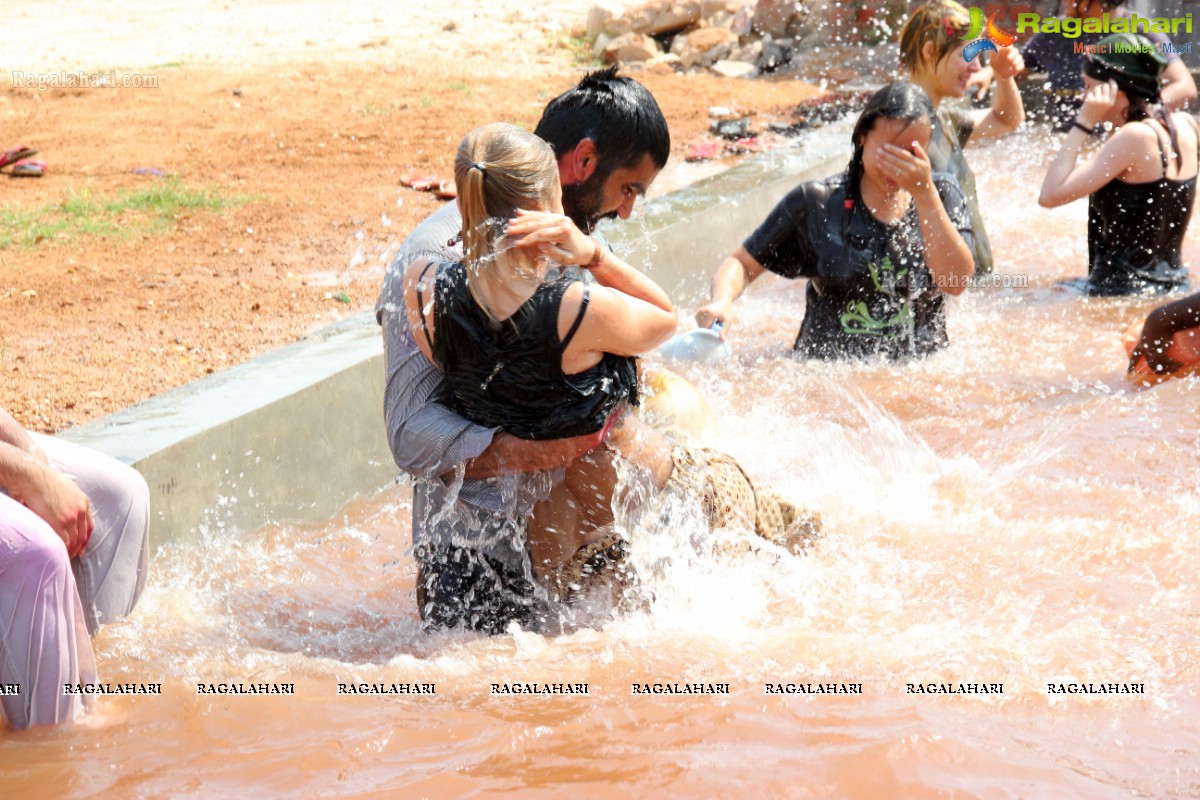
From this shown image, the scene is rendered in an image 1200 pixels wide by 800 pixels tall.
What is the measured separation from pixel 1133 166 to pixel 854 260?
2.33 metres

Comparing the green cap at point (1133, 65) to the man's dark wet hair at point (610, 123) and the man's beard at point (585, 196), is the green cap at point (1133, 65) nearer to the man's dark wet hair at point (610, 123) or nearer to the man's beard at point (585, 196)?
the man's dark wet hair at point (610, 123)

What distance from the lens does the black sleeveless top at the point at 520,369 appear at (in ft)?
9.64

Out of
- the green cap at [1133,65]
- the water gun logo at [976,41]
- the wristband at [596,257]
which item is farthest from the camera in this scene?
the green cap at [1133,65]

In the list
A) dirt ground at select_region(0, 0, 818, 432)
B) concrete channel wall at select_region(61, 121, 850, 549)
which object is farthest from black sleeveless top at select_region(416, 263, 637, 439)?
dirt ground at select_region(0, 0, 818, 432)

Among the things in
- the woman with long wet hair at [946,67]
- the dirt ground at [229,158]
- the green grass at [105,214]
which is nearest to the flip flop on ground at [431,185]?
the dirt ground at [229,158]

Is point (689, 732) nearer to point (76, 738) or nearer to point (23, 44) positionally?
point (76, 738)

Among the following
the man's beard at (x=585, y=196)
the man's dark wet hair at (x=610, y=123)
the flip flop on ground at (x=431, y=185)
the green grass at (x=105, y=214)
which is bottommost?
the green grass at (x=105, y=214)

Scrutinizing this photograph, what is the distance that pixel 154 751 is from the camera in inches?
118

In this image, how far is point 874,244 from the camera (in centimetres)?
518

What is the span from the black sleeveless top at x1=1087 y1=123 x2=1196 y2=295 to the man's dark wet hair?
4.30 metres

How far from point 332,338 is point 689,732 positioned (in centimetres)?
272

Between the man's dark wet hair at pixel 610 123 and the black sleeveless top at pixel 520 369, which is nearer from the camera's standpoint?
the black sleeveless top at pixel 520 369

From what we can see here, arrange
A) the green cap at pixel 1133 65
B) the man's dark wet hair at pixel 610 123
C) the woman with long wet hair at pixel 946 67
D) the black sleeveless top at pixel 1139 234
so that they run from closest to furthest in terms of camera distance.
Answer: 1. the man's dark wet hair at pixel 610 123
2. the woman with long wet hair at pixel 946 67
3. the green cap at pixel 1133 65
4. the black sleeveless top at pixel 1139 234

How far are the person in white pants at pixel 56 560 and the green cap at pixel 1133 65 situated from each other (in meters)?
5.26
